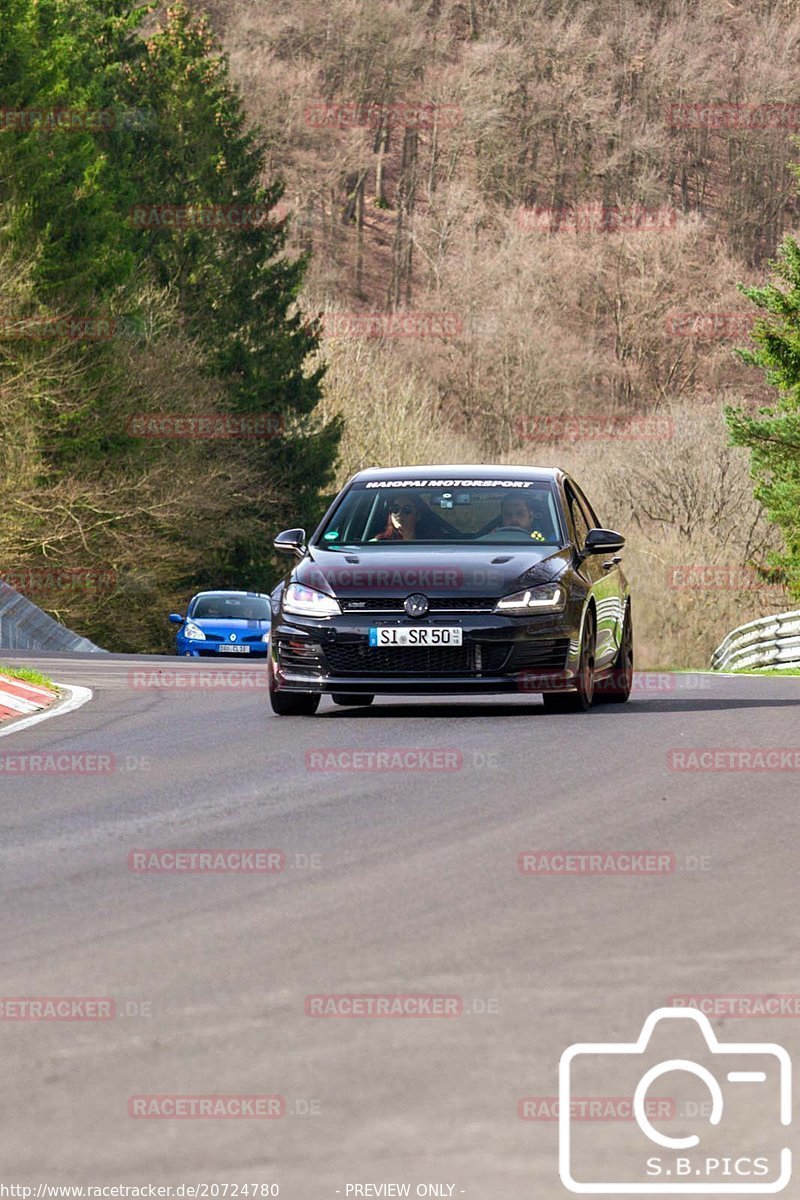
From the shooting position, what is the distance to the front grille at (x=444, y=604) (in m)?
15.3

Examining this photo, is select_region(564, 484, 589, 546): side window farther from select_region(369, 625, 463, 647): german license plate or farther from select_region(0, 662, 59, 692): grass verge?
select_region(0, 662, 59, 692): grass verge

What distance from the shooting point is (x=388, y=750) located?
13.4 m

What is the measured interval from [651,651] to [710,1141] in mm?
60727

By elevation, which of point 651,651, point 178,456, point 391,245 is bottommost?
point 391,245

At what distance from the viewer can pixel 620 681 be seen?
1773 cm

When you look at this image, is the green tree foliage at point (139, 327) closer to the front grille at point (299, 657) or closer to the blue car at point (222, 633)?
the blue car at point (222, 633)

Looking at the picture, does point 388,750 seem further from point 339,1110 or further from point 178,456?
point 178,456

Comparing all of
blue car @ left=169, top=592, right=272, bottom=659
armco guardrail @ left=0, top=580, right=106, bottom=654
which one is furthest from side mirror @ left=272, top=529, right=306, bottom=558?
blue car @ left=169, top=592, right=272, bottom=659

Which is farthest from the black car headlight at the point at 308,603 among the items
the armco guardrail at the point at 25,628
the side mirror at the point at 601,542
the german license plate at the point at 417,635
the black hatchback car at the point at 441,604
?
the armco guardrail at the point at 25,628

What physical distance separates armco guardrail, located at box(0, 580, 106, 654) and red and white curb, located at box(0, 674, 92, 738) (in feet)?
52.2

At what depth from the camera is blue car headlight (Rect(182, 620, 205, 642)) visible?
37.9 metres

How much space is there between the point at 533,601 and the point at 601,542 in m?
1.23

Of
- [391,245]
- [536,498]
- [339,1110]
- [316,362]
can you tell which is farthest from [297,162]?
[339,1110]

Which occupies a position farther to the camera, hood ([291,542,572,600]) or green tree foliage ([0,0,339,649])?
green tree foliage ([0,0,339,649])
